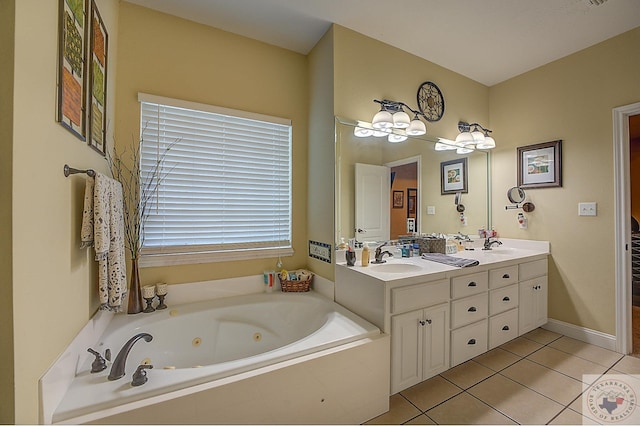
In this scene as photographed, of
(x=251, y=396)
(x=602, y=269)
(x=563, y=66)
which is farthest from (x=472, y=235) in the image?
(x=251, y=396)

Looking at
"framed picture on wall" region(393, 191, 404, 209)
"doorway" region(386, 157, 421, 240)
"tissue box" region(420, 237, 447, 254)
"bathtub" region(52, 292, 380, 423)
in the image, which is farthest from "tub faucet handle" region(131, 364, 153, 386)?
"tissue box" region(420, 237, 447, 254)

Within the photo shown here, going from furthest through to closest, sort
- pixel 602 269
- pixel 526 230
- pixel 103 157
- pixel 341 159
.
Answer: pixel 526 230, pixel 602 269, pixel 341 159, pixel 103 157

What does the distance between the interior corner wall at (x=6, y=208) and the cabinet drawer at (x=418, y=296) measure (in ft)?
5.24

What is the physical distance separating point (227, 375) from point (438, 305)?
1360 mm

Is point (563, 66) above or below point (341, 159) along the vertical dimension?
above

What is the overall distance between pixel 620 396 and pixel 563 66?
276 cm

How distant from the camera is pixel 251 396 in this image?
1206 millimetres

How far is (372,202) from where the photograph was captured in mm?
2289

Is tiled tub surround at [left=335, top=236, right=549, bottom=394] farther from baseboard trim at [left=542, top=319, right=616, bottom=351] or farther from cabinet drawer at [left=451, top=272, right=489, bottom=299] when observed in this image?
baseboard trim at [left=542, top=319, right=616, bottom=351]

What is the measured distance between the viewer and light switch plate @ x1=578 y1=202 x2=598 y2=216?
7.66 ft

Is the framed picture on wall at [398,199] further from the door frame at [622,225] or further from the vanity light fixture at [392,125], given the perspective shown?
the door frame at [622,225]

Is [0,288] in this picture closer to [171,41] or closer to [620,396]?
[171,41]

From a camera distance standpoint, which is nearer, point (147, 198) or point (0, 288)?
point (0, 288)

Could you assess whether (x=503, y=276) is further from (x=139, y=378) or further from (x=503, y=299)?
(x=139, y=378)
